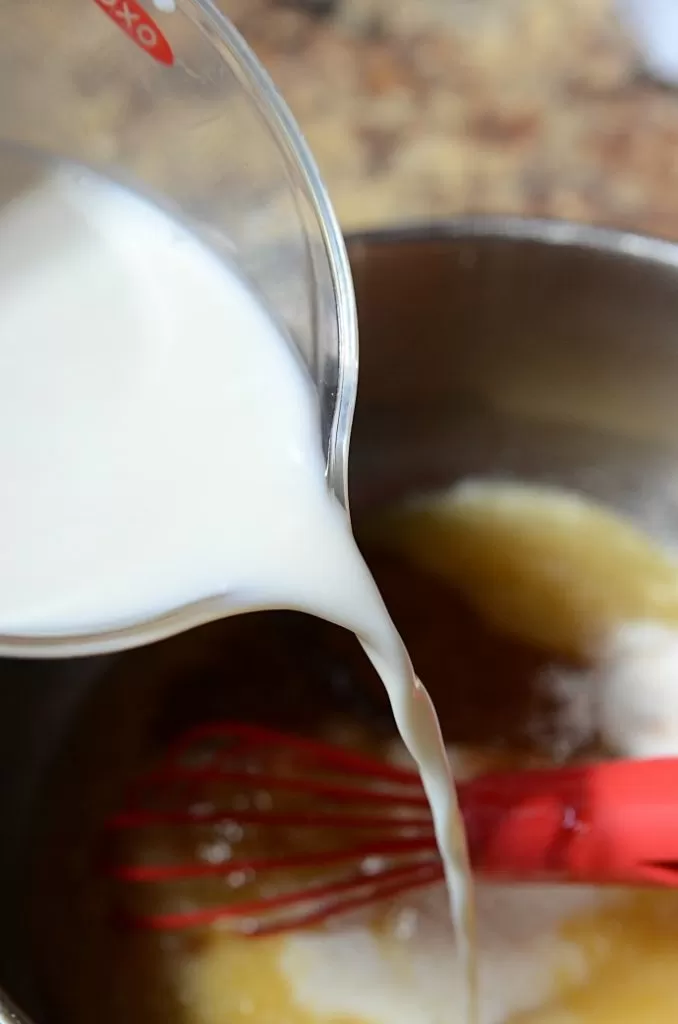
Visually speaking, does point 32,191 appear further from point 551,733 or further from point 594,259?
point 551,733

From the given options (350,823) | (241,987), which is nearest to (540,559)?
(350,823)

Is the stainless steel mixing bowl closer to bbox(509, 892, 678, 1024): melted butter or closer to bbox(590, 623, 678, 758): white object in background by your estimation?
bbox(590, 623, 678, 758): white object in background

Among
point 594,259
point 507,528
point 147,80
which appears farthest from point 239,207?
point 507,528

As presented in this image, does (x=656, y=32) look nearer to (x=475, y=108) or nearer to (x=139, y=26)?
(x=475, y=108)

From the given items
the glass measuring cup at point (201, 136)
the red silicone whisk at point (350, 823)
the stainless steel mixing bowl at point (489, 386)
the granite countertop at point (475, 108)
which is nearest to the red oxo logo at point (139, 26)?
the glass measuring cup at point (201, 136)

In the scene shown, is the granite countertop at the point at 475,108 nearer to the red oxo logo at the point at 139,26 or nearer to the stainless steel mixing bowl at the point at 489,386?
the stainless steel mixing bowl at the point at 489,386
